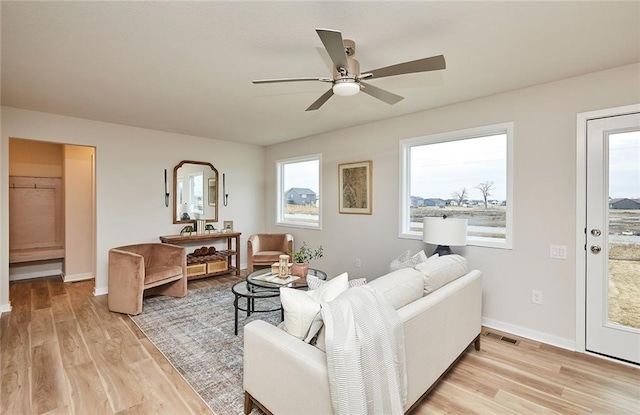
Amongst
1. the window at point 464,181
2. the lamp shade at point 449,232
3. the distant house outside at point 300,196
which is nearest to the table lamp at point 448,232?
the lamp shade at point 449,232

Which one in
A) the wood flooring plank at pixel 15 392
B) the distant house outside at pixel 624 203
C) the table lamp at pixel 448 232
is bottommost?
the wood flooring plank at pixel 15 392

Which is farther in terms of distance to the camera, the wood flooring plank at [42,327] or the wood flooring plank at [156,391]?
the wood flooring plank at [42,327]

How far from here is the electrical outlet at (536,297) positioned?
9.82 ft

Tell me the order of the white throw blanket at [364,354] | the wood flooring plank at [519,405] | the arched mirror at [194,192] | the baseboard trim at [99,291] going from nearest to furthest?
the white throw blanket at [364,354] → the wood flooring plank at [519,405] → the baseboard trim at [99,291] → the arched mirror at [194,192]

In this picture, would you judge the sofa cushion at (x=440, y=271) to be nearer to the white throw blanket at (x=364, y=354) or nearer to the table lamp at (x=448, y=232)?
the table lamp at (x=448, y=232)

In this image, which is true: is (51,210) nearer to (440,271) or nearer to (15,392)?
(15,392)

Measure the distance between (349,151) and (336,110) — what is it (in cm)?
97

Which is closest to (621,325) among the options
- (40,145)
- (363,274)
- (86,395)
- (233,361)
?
(363,274)

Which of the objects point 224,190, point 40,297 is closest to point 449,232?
point 224,190

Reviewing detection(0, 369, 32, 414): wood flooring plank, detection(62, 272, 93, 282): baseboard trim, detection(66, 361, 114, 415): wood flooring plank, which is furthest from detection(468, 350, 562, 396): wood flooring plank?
detection(62, 272, 93, 282): baseboard trim

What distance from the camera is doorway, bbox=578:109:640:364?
2549 mm

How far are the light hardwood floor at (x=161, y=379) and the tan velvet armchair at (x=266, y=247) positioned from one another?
204 cm

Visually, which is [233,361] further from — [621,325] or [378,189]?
[621,325]

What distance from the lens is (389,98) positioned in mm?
2436
